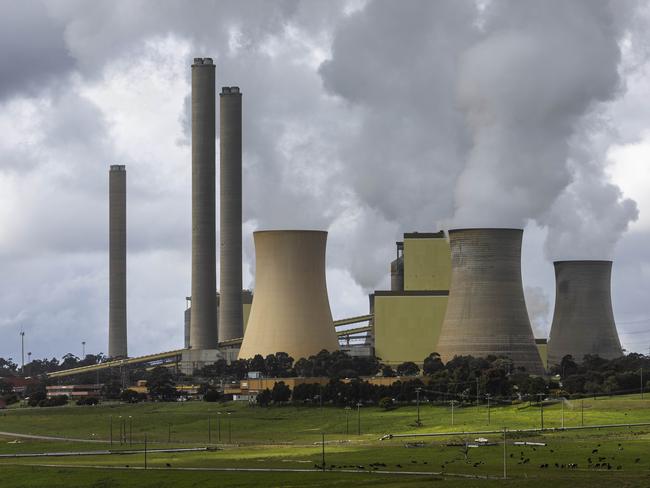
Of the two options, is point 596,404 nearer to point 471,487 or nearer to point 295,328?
point 295,328

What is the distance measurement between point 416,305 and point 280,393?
18248 millimetres

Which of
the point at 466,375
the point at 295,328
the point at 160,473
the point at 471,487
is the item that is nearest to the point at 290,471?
the point at 160,473

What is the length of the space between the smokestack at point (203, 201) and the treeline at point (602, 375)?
28.6 m

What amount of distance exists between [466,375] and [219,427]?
1534 cm

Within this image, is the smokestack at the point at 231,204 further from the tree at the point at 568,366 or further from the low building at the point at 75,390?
the tree at the point at 568,366

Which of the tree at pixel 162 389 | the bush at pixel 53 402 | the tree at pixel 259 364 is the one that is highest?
the tree at pixel 259 364

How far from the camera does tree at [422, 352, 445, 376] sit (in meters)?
91.9

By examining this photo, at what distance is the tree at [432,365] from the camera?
91938 mm

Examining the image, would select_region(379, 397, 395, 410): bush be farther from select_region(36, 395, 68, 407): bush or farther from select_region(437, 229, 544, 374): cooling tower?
select_region(36, 395, 68, 407): bush

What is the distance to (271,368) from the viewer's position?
9594cm

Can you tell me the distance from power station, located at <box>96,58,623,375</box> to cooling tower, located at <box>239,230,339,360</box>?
83 mm

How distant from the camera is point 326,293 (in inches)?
3708

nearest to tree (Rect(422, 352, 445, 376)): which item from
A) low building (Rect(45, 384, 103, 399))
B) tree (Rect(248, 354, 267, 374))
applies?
tree (Rect(248, 354, 267, 374))

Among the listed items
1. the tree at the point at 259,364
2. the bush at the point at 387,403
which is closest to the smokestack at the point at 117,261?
the tree at the point at 259,364
